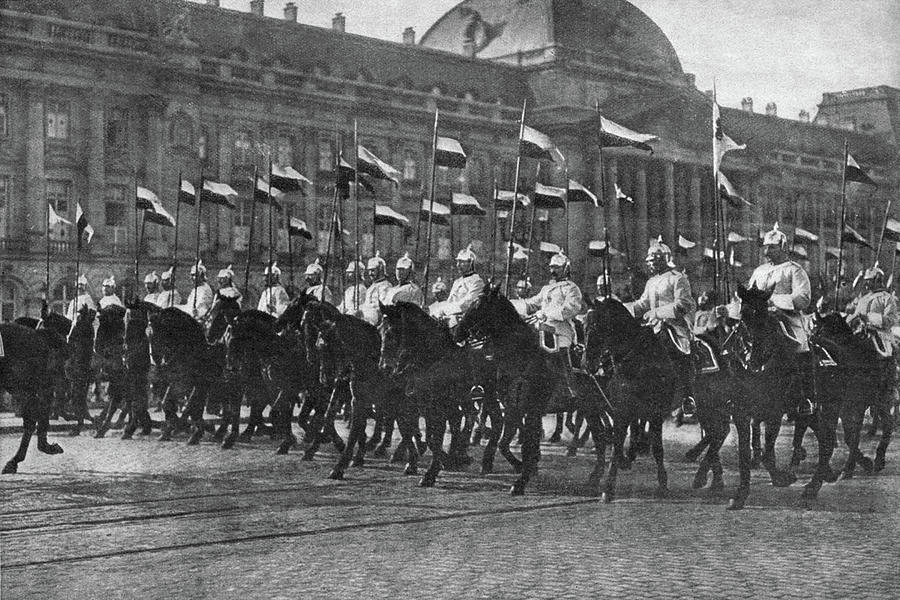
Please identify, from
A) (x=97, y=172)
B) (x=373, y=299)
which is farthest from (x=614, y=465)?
(x=97, y=172)

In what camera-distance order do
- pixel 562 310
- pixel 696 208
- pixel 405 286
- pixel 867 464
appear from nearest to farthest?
pixel 562 310, pixel 867 464, pixel 405 286, pixel 696 208

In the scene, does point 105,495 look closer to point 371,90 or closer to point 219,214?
point 219,214

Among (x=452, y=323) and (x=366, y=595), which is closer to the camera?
(x=366, y=595)

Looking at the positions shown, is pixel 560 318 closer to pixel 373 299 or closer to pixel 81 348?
pixel 373 299

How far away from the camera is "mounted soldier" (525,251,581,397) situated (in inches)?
598

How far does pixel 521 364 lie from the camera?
14.3 metres

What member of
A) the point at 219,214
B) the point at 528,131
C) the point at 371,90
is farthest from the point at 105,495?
the point at 371,90

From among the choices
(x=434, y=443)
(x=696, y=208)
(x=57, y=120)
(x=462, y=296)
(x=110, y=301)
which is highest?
(x=57, y=120)

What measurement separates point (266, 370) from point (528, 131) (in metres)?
4.80

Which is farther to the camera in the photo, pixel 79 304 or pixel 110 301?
pixel 79 304

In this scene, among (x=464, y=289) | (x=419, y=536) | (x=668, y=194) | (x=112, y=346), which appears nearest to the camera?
(x=419, y=536)

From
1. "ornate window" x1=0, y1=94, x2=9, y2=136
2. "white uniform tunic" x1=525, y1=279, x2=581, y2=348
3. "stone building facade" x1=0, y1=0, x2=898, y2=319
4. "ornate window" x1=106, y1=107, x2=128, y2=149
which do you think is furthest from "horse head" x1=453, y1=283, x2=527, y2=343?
"ornate window" x1=0, y1=94, x2=9, y2=136

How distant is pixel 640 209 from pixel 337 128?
669 inches

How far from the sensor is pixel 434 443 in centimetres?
1484
